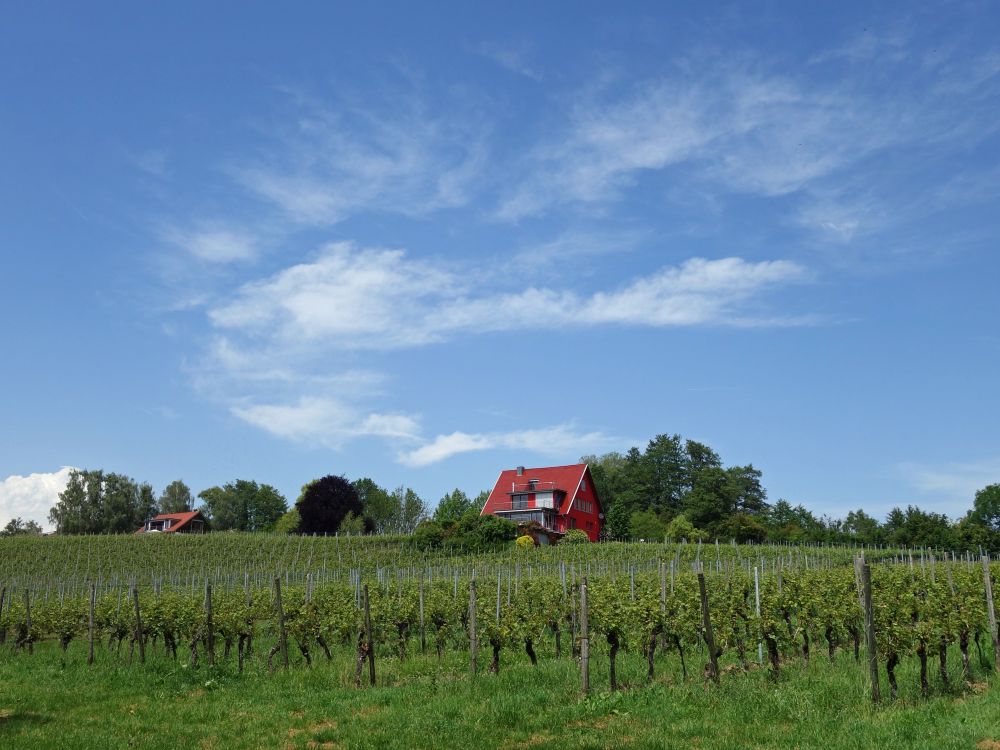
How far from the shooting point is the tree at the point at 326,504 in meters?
89.6

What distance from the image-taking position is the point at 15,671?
20.3m

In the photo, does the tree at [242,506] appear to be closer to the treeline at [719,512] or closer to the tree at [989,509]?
the treeline at [719,512]

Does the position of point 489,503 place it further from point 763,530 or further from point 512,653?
point 512,653

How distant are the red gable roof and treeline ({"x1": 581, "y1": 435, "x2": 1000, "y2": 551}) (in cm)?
811

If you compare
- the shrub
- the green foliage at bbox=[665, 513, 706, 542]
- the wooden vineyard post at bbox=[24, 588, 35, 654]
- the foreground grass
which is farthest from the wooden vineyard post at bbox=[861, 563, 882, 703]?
the green foliage at bbox=[665, 513, 706, 542]

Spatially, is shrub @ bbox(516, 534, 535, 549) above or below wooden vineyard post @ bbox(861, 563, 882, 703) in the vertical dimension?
below

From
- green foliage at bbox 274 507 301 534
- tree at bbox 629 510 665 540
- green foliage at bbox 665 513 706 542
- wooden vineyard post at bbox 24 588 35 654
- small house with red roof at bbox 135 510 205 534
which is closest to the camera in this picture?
wooden vineyard post at bbox 24 588 35 654

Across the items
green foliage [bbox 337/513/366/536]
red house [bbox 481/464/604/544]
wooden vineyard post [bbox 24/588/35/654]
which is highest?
red house [bbox 481/464/604/544]

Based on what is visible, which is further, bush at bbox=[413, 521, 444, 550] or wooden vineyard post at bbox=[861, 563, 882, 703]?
bush at bbox=[413, 521, 444, 550]

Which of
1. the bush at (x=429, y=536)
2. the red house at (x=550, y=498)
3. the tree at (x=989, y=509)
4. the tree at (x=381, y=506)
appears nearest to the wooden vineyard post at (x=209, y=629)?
the bush at (x=429, y=536)

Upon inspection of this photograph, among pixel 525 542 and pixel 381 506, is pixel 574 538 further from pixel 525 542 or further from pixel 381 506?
pixel 381 506

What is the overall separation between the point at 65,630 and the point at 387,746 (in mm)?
18447

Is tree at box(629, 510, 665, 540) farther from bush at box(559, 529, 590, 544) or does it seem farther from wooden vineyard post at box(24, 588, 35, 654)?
wooden vineyard post at box(24, 588, 35, 654)

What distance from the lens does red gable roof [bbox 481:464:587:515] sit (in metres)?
77.4
